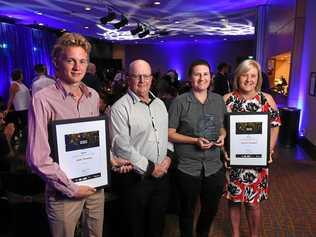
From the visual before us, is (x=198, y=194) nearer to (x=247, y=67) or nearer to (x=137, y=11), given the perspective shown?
(x=247, y=67)

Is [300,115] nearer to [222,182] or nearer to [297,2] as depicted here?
[297,2]

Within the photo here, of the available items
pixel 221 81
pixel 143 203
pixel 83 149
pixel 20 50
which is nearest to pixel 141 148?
pixel 143 203

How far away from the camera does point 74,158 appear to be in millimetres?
1420

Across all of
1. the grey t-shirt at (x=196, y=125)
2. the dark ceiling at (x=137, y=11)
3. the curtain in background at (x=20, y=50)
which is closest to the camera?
the grey t-shirt at (x=196, y=125)

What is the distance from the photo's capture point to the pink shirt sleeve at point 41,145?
1.33 metres

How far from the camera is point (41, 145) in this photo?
1331mm

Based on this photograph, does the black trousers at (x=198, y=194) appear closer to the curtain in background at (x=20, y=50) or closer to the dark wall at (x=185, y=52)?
the curtain in background at (x=20, y=50)

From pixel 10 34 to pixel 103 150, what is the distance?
10.4 metres

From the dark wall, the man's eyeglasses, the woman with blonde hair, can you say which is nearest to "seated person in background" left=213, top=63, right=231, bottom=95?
the woman with blonde hair

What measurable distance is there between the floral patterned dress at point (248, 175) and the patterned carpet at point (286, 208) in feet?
2.18

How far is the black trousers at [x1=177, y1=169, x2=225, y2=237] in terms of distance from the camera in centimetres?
208

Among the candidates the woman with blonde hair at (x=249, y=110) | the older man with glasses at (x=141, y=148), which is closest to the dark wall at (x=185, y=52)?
the woman with blonde hair at (x=249, y=110)

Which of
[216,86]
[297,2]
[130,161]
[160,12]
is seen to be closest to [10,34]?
[160,12]

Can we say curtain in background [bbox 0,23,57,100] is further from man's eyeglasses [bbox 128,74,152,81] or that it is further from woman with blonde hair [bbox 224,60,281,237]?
woman with blonde hair [bbox 224,60,281,237]
